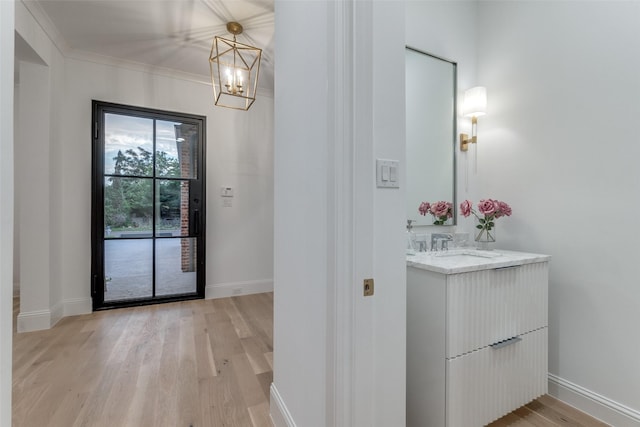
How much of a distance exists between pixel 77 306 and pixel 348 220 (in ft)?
10.8

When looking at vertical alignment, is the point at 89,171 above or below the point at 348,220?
above

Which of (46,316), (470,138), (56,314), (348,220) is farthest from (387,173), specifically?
(56,314)

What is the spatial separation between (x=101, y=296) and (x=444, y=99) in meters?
3.73

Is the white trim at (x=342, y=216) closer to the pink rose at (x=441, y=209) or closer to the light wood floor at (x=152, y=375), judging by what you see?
the light wood floor at (x=152, y=375)

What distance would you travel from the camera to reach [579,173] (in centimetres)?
162

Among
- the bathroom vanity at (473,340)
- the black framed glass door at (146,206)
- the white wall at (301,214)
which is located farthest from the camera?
the black framed glass door at (146,206)

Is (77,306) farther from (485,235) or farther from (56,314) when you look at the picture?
(485,235)

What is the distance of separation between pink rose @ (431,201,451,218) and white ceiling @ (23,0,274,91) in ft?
6.41

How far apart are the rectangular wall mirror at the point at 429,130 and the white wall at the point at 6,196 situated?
5.91 feet

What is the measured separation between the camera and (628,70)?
1.44m

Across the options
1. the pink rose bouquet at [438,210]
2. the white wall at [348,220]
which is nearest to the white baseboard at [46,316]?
the white wall at [348,220]

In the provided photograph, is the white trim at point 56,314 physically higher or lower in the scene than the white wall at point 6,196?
lower

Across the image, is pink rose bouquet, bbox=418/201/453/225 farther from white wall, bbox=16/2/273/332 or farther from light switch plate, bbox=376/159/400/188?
white wall, bbox=16/2/273/332

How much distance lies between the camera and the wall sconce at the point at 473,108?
1980 mm
